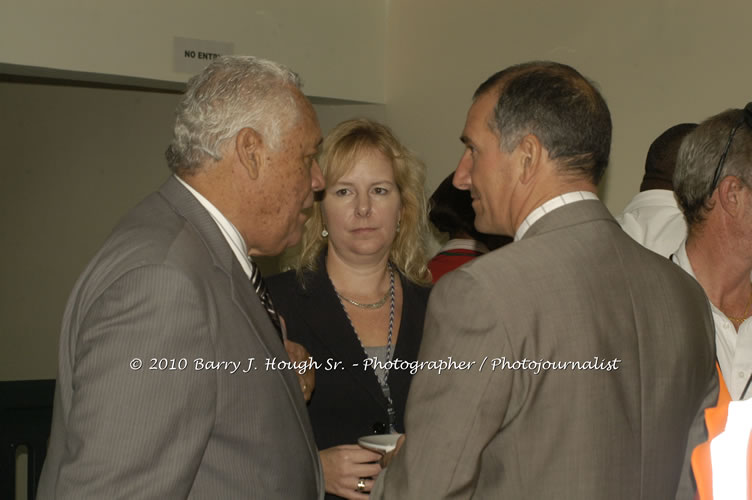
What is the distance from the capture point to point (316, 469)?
5.01ft

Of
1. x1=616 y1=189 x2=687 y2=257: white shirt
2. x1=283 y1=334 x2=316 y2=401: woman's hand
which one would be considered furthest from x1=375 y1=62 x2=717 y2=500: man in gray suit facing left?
x1=616 y1=189 x2=687 y2=257: white shirt

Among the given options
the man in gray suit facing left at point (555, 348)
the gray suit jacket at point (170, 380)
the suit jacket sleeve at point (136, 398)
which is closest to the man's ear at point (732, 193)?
the man in gray suit facing left at point (555, 348)

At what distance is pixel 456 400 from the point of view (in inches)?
48.9

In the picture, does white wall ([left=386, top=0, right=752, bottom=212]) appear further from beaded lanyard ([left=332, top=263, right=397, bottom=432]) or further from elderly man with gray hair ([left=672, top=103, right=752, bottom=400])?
beaded lanyard ([left=332, top=263, right=397, bottom=432])

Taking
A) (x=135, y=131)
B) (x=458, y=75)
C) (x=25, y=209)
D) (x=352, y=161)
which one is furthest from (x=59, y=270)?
(x=352, y=161)

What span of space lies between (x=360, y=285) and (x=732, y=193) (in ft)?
3.93

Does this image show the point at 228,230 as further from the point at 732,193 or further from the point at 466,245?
the point at 466,245

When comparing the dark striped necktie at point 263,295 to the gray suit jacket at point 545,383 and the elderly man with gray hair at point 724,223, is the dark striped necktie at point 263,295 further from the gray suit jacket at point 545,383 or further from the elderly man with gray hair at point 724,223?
the elderly man with gray hair at point 724,223

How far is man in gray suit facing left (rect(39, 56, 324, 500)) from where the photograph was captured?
3.90 feet

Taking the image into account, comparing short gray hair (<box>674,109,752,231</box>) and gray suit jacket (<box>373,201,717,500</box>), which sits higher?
short gray hair (<box>674,109,752,231</box>)

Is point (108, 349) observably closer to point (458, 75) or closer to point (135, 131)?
point (458, 75)

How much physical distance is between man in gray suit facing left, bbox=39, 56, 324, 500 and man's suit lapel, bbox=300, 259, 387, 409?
698 millimetres

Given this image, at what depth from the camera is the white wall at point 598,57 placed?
340 cm

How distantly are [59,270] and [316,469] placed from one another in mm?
5069
